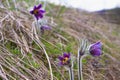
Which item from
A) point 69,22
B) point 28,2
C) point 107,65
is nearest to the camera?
point 107,65

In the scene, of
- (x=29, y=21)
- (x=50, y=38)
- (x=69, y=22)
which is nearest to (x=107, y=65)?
(x=50, y=38)

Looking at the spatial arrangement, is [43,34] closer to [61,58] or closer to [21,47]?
[21,47]

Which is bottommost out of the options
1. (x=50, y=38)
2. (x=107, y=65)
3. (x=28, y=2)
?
(x=107, y=65)

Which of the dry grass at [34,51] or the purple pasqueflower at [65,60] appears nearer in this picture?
the purple pasqueflower at [65,60]

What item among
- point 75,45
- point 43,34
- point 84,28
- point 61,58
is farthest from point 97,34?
point 61,58

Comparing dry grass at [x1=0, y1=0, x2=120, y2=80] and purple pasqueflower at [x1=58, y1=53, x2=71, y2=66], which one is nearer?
purple pasqueflower at [x1=58, y1=53, x2=71, y2=66]

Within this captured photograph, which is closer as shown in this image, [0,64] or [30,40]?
[0,64]

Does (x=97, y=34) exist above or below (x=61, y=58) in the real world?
below

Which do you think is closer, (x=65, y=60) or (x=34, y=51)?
(x=65, y=60)

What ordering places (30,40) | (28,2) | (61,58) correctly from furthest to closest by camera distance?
1. (28,2)
2. (30,40)
3. (61,58)

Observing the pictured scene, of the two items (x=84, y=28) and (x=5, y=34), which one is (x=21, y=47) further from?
(x=84, y=28)
